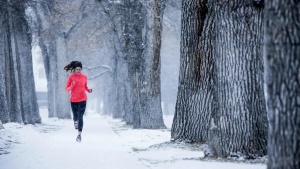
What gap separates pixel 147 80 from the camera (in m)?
16.5

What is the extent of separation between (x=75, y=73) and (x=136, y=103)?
6.22 m

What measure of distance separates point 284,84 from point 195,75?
224 inches

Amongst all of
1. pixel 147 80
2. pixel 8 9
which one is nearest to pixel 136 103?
pixel 147 80

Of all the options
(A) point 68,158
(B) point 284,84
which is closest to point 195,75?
(A) point 68,158

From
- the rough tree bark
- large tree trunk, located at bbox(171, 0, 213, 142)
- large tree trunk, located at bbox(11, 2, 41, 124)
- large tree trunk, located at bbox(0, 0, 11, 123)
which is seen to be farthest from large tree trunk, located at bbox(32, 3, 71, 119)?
large tree trunk, located at bbox(171, 0, 213, 142)

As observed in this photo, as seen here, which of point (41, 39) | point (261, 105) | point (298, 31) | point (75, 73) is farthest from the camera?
point (41, 39)

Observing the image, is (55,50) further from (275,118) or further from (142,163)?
(275,118)

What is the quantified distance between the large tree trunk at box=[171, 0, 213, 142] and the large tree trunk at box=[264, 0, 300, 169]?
5139mm

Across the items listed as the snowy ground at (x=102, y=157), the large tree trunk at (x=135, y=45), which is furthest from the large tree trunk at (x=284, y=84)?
the large tree trunk at (x=135, y=45)

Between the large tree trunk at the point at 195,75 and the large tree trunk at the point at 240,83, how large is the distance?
2.19 meters

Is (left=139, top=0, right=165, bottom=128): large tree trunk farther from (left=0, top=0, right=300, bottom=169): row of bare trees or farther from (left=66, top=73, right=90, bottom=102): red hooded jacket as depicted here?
(left=66, top=73, right=90, bottom=102): red hooded jacket

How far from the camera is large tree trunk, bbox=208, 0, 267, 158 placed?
23.4 feet

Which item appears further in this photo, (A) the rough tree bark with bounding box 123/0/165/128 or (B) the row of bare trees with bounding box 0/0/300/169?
(A) the rough tree bark with bounding box 123/0/165/128

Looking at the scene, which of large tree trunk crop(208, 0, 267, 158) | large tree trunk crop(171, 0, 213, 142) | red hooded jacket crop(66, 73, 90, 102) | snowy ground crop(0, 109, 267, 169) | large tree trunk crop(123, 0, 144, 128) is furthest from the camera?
large tree trunk crop(123, 0, 144, 128)
